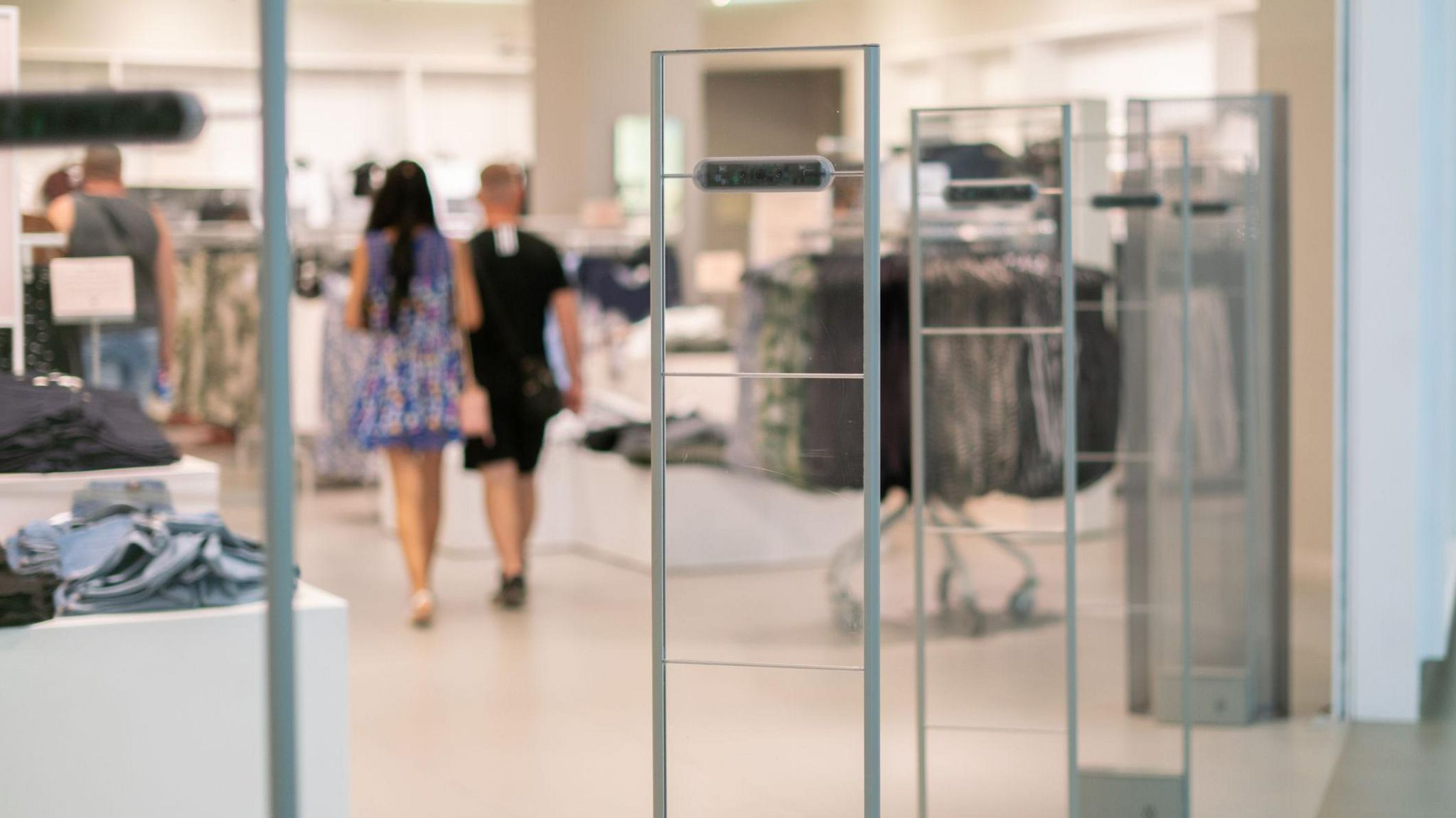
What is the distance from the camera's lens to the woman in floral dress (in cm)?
562

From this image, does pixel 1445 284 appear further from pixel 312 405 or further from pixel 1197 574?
pixel 312 405

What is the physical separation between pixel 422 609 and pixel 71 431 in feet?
8.42

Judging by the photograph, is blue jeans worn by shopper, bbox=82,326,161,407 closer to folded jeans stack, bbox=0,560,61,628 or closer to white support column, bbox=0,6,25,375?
white support column, bbox=0,6,25,375

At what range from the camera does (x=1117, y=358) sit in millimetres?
5027

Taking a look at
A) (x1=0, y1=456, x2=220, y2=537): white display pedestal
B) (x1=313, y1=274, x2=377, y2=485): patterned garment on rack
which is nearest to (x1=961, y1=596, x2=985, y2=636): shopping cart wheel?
(x1=0, y1=456, x2=220, y2=537): white display pedestal

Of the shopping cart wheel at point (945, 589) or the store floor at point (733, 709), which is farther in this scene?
the shopping cart wheel at point (945, 589)

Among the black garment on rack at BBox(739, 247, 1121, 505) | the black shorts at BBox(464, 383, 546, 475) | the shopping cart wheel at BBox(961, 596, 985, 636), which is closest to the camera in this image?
the black garment on rack at BBox(739, 247, 1121, 505)

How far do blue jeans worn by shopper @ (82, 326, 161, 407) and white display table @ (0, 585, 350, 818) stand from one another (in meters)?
0.77

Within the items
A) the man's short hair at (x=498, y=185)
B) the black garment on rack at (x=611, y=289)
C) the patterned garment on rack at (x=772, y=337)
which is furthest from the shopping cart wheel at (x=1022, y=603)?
the black garment on rack at (x=611, y=289)

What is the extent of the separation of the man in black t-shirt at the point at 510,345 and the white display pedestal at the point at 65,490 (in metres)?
2.82

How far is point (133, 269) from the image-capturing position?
3.48 metres

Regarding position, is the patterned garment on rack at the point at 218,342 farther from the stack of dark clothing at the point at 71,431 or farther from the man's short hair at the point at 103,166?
the man's short hair at the point at 103,166

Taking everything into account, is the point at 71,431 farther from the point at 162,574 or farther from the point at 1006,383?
the point at 1006,383

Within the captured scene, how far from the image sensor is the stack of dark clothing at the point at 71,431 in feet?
9.95
